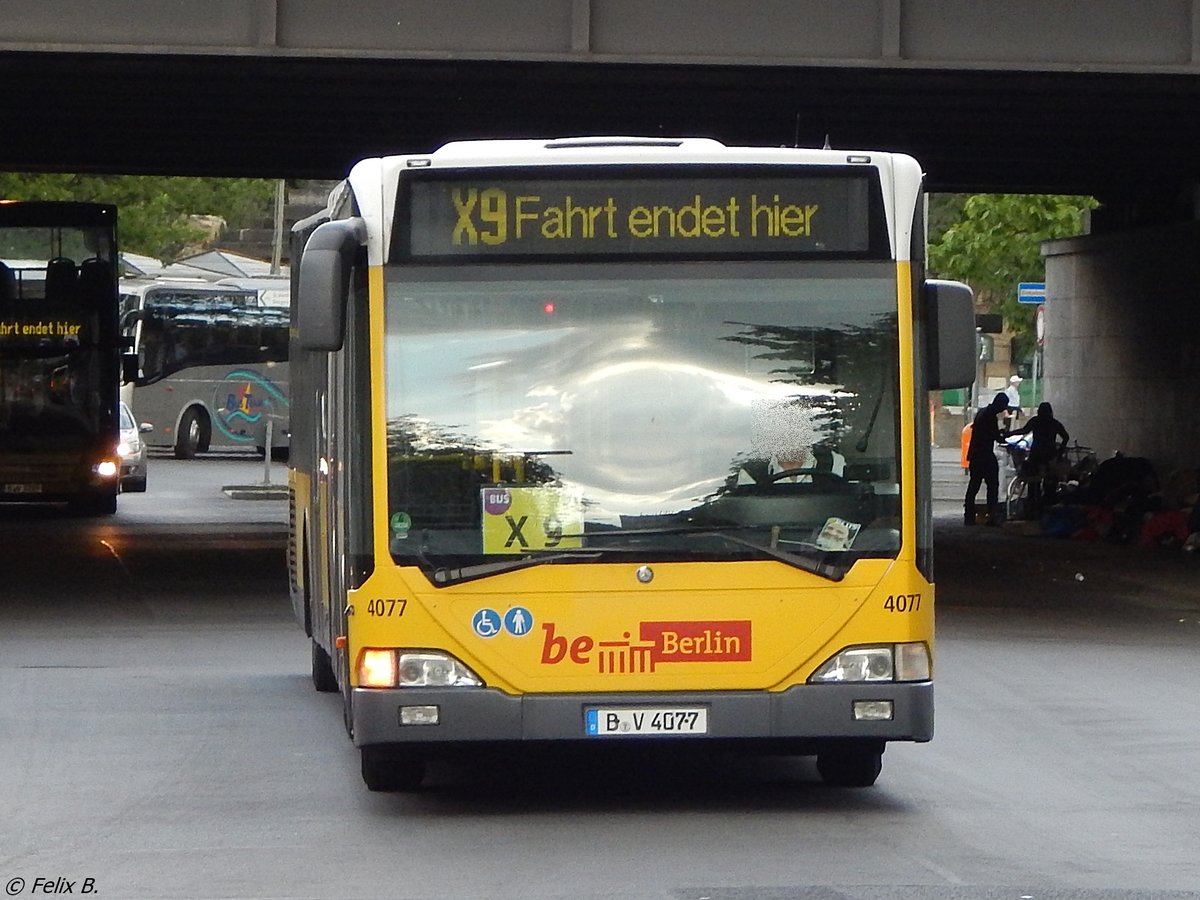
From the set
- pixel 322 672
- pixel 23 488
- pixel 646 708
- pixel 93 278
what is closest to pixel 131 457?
pixel 23 488

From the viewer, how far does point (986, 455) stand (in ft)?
104

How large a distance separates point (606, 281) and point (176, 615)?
10.9m

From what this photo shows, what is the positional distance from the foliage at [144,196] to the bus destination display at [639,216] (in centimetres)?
3288

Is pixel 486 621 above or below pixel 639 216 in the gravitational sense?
below

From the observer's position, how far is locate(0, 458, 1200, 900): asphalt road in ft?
26.5

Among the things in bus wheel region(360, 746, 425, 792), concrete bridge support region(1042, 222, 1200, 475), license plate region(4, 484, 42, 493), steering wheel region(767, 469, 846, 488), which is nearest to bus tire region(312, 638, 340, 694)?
bus wheel region(360, 746, 425, 792)

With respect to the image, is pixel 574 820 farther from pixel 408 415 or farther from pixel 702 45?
pixel 702 45

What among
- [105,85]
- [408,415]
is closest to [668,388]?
[408,415]

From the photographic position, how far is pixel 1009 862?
838 cm

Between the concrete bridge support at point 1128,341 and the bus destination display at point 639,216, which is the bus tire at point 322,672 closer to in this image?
the bus destination display at point 639,216

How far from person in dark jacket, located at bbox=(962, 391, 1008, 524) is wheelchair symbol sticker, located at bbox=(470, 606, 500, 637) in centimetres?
2239

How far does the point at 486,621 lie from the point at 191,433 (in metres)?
45.6

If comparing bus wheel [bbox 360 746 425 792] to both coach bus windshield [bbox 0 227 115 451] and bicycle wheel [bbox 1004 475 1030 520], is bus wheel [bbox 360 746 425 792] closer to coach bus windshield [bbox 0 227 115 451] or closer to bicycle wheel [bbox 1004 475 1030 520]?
bicycle wheel [bbox 1004 475 1030 520]

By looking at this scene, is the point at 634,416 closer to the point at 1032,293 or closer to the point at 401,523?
the point at 401,523
